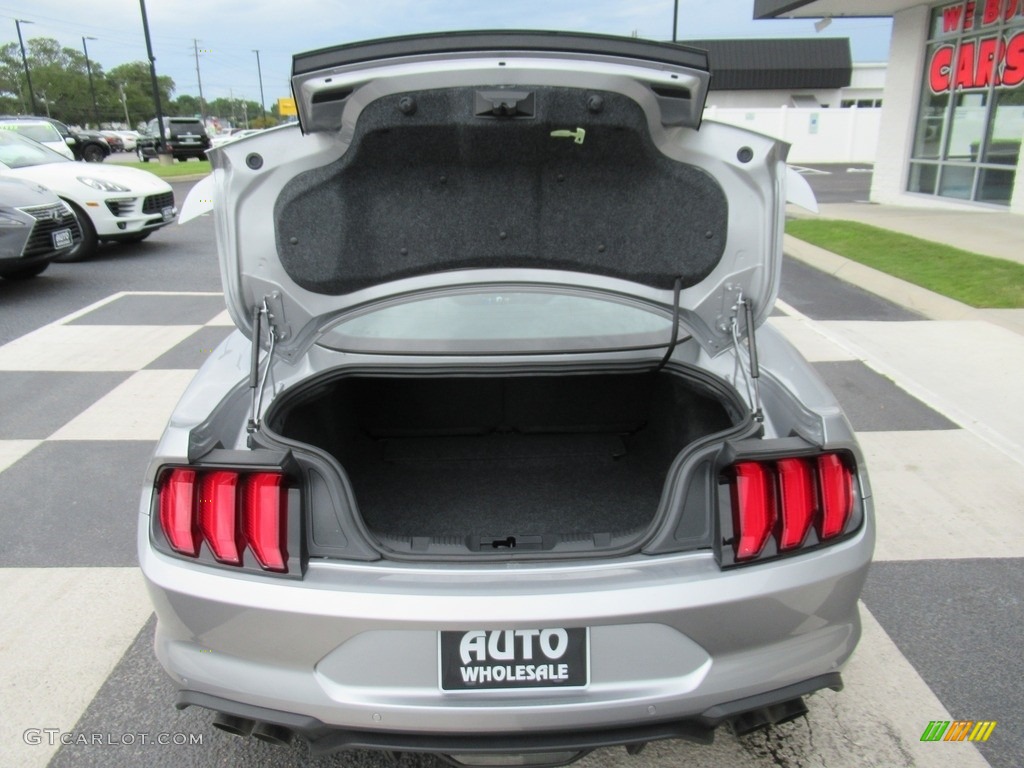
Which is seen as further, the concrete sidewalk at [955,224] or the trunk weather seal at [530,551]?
the concrete sidewalk at [955,224]

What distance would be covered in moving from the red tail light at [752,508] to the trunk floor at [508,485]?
743mm

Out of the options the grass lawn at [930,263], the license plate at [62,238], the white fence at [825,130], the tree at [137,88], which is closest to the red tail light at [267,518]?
the grass lawn at [930,263]

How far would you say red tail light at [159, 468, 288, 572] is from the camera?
66.5 inches

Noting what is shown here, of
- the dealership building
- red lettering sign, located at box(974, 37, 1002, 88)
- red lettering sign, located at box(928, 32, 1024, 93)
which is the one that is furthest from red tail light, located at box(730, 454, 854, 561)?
red lettering sign, located at box(974, 37, 1002, 88)

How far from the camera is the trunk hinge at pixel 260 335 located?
6.72 feet

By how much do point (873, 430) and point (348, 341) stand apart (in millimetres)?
3287

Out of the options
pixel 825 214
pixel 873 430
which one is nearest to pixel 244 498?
→ pixel 873 430

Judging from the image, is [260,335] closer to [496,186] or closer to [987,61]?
[496,186]

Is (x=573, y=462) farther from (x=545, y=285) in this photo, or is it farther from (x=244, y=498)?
(x=244, y=498)

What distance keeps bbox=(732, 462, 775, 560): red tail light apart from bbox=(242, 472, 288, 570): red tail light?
3.32ft

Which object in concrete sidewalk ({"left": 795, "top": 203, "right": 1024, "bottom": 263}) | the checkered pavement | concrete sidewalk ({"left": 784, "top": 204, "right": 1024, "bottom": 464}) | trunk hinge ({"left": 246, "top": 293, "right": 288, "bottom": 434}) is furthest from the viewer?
concrete sidewalk ({"left": 795, "top": 203, "right": 1024, "bottom": 263})

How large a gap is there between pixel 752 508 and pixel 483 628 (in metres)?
0.67

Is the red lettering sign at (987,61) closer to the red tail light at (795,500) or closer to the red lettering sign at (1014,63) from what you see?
the red lettering sign at (1014,63)

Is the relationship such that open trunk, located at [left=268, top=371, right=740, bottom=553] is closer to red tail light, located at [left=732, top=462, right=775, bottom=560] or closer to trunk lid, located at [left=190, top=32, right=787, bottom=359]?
trunk lid, located at [left=190, top=32, right=787, bottom=359]
